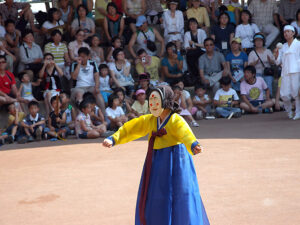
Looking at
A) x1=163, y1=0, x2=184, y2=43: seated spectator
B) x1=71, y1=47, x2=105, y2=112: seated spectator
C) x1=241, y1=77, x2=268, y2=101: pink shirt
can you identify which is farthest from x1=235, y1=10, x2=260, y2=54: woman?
x1=71, y1=47, x2=105, y2=112: seated spectator

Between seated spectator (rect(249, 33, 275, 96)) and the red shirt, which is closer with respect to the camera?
the red shirt

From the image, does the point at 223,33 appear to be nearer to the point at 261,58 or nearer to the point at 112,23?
the point at 261,58

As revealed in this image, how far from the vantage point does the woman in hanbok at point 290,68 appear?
9992mm

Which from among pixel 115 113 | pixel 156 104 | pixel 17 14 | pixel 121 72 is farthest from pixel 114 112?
pixel 156 104

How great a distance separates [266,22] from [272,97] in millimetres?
2050

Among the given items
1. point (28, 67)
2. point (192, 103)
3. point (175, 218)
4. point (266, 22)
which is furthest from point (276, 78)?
point (175, 218)

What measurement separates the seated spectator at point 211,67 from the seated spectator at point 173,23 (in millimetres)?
802

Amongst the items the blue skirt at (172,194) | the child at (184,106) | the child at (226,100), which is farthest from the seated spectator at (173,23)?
the blue skirt at (172,194)

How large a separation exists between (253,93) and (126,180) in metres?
6.14

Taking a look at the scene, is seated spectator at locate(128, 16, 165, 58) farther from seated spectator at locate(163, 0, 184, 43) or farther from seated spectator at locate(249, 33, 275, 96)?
seated spectator at locate(249, 33, 275, 96)

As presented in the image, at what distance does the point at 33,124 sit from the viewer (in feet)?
31.1

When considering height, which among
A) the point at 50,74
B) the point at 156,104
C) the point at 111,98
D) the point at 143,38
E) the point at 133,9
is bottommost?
the point at 111,98

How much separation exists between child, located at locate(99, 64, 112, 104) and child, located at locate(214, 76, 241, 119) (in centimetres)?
244

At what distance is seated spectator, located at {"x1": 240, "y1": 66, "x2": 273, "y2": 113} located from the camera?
11.4 metres
